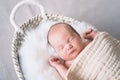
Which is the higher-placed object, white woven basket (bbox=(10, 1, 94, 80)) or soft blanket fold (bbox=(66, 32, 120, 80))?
white woven basket (bbox=(10, 1, 94, 80))

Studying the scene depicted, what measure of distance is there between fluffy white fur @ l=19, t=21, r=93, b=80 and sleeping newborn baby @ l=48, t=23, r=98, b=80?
0.10 feet

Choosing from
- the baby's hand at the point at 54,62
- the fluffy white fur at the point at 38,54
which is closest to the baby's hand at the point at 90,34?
the fluffy white fur at the point at 38,54

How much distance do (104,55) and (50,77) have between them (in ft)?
0.69

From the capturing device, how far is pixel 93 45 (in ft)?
3.01

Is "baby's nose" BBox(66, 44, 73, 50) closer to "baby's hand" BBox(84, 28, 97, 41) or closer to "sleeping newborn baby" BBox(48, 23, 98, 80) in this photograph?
"sleeping newborn baby" BBox(48, 23, 98, 80)

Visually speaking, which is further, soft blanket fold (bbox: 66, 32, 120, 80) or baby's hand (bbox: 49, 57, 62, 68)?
baby's hand (bbox: 49, 57, 62, 68)

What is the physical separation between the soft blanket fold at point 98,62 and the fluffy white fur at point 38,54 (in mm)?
96

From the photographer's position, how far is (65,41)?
96 cm

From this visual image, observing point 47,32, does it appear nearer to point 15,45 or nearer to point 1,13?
point 15,45

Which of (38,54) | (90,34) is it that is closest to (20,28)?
(38,54)

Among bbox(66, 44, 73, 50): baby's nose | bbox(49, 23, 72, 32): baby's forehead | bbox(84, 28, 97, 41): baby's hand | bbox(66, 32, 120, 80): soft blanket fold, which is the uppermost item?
bbox(49, 23, 72, 32): baby's forehead

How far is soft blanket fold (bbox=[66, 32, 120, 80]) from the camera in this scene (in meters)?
0.87

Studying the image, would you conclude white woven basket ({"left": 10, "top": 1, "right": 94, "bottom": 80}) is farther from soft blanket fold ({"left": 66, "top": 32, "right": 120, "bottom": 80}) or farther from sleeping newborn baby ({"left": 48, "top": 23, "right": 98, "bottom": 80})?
soft blanket fold ({"left": 66, "top": 32, "right": 120, "bottom": 80})

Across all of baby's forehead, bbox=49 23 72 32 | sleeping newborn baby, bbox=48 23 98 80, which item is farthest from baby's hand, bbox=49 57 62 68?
baby's forehead, bbox=49 23 72 32
